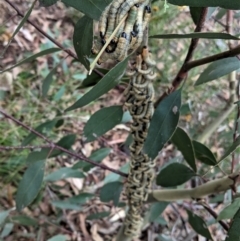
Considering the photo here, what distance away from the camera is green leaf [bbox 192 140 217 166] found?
2.68 feet

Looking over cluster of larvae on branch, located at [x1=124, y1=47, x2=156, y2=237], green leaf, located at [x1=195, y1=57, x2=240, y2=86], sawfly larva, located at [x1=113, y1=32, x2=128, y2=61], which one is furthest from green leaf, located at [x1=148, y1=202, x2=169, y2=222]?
sawfly larva, located at [x1=113, y1=32, x2=128, y2=61]

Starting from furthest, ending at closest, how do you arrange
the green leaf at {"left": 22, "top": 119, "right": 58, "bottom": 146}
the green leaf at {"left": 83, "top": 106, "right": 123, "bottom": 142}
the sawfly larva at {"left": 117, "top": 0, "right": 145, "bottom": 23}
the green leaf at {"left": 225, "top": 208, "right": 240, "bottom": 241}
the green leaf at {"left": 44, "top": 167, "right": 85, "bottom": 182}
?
the green leaf at {"left": 44, "top": 167, "right": 85, "bottom": 182}, the green leaf at {"left": 22, "top": 119, "right": 58, "bottom": 146}, the green leaf at {"left": 83, "top": 106, "right": 123, "bottom": 142}, the green leaf at {"left": 225, "top": 208, "right": 240, "bottom": 241}, the sawfly larva at {"left": 117, "top": 0, "right": 145, "bottom": 23}

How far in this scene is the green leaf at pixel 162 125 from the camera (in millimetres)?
704

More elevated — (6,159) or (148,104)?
(148,104)

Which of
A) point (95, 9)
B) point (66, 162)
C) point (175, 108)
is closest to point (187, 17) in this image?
point (66, 162)

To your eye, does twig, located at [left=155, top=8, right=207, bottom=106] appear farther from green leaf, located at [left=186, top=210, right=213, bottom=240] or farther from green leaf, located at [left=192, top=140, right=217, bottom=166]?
green leaf, located at [left=186, top=210, right=213, bottom=240]

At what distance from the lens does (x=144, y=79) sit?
2.23 feet

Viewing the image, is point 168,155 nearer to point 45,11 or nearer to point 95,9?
point 45,11

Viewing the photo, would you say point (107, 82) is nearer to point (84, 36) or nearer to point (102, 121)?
point (84, 36)

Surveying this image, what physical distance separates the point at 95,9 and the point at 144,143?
28 cm

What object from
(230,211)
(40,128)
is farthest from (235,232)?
(40,128)

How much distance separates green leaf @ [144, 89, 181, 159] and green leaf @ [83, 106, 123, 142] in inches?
4.5

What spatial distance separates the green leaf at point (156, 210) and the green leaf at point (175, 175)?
0.73ft

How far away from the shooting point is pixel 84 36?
0.62 metres
